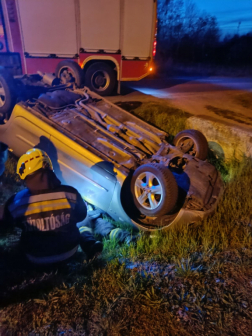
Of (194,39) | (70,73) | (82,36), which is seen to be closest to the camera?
(70,73)

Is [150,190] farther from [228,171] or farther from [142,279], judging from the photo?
[228,171]

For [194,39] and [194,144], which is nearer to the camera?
[194,144]

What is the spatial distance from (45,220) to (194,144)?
2638 mm

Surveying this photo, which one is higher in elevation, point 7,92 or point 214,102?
point 7,92

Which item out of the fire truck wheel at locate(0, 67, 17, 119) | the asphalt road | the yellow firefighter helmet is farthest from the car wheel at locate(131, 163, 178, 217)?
the asphalt road

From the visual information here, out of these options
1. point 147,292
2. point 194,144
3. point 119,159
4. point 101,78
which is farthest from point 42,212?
point 101,78

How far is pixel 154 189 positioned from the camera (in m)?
3.36

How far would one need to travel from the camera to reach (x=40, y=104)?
Answer: 14.4 feet

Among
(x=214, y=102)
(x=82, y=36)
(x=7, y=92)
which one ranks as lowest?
(x=214, y=102)

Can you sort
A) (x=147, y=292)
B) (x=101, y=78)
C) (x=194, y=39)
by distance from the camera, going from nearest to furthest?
(x=147, y=292) → (x=101, y=78) → (x=194, y=39)

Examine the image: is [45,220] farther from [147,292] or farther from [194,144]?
[194,144]

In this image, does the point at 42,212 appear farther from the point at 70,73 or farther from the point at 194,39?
the point at 194,39

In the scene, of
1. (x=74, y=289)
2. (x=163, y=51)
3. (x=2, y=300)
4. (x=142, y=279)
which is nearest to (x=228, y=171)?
(x=142, y=279)

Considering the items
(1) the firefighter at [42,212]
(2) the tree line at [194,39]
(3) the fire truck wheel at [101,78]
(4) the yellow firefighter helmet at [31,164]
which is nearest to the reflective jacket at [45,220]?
(1) the firefighter at [42,212]
